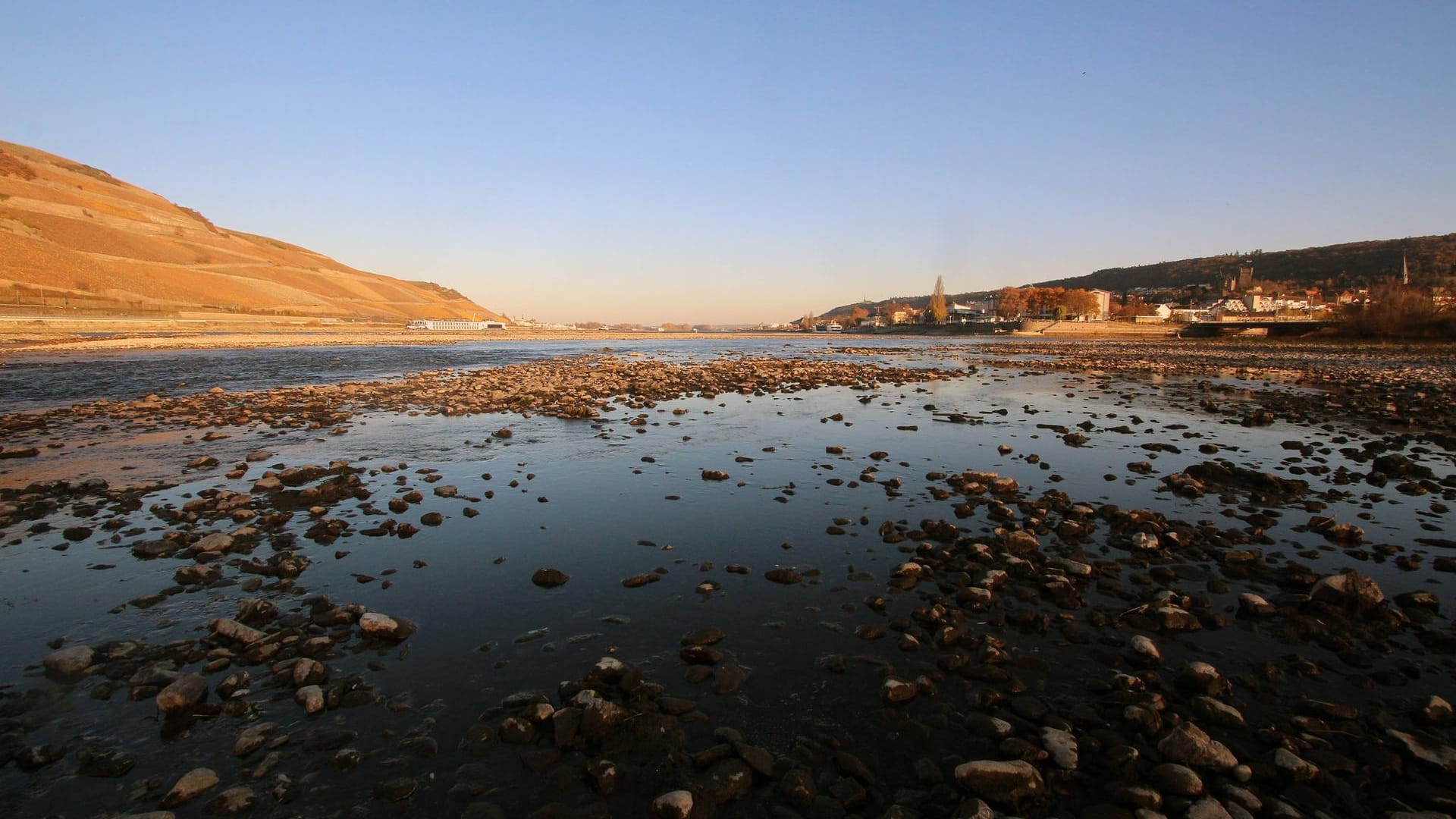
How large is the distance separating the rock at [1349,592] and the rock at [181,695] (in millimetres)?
10480

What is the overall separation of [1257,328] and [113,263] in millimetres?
205195

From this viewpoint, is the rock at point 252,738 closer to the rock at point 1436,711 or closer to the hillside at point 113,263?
the rock at point 1436,711

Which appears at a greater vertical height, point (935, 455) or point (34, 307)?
point (34, 307)

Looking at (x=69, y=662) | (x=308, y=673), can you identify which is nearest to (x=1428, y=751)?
(x=308, y=673)

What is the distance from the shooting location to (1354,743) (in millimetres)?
4336

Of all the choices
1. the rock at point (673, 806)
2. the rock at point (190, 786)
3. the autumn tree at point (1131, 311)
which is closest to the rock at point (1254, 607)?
the rock at point (673, 806)

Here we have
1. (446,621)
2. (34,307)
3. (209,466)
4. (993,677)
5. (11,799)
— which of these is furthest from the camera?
(34,307)

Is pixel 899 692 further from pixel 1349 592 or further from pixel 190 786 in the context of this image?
pixel 1349 592

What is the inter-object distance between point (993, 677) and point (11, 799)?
22.5 feet

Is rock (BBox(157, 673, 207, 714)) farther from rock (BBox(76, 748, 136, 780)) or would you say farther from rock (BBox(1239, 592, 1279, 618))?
rock (BBox(1239, 592, 1279, 618))

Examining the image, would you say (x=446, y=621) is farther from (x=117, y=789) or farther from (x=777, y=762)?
(x=777, y=762)

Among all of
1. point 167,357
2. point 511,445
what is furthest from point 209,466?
point 167,357

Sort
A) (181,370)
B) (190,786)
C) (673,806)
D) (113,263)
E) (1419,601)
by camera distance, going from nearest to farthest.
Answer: (673,806), (190,786), (1419,601), (181,370), (113,263)

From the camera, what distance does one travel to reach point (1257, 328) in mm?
92312
